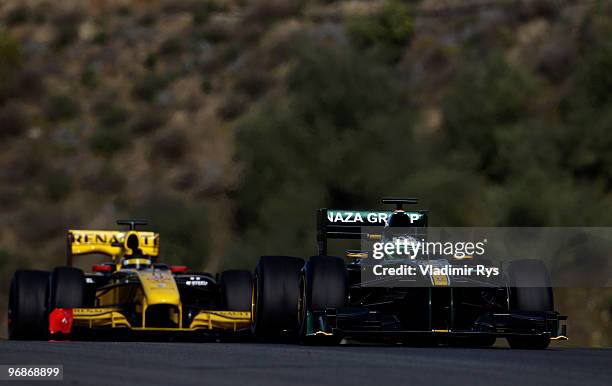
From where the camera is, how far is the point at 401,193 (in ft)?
122

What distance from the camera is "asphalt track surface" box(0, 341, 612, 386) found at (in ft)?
31.5

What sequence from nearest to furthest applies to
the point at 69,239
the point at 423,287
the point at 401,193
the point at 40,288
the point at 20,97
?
1. the point at 423,287
2. the point at 40,288
3. the point at 69,239
4. the point at 401,193
5. the point at 20,97

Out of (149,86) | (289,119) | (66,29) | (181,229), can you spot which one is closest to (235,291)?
(181,229)

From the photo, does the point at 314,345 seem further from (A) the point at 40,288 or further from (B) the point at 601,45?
(B) the point at 601,45

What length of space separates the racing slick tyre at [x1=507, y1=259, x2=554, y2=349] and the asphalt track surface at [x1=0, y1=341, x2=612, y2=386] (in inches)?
50.8

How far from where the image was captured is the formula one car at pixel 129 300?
60.2ft

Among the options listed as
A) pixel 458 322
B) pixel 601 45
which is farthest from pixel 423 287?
pixel 601 45

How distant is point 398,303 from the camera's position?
15.3m

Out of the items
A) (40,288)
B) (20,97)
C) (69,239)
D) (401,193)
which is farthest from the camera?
(20,97)

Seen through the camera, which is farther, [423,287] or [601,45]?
[601,45]

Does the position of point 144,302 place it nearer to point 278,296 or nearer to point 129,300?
point 129,300

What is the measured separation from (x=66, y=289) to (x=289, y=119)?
2039 cm

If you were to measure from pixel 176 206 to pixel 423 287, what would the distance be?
24931 mm

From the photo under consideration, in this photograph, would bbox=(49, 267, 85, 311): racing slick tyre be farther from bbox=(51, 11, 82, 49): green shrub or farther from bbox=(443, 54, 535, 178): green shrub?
bbox=(51, 11, 82, 49): green shrub
